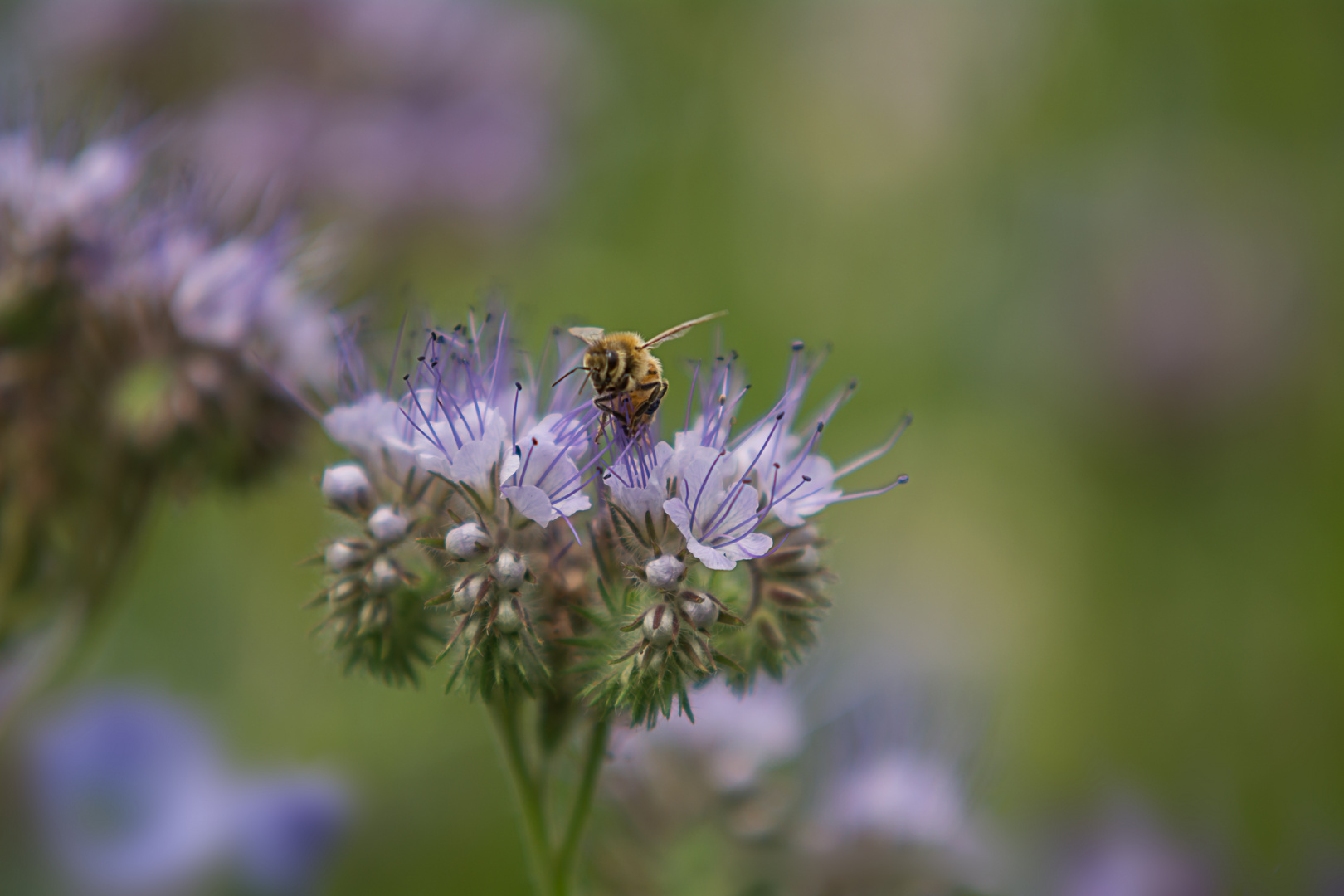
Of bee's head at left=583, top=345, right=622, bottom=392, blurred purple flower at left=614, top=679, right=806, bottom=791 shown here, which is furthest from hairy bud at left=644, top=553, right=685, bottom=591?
blurred purple flower at left=614, top=679, right=806, bottom=791

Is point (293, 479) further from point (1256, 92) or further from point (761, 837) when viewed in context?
point (1256, 92)

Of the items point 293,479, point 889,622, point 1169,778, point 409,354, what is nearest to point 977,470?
point 889,622

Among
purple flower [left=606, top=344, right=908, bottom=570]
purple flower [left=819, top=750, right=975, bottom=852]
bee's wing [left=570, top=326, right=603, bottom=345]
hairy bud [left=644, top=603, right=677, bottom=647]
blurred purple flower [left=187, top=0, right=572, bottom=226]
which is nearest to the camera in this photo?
hairy bud [left=644, top=603, right=677, bottom=647]

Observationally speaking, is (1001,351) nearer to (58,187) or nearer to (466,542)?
(58,187)

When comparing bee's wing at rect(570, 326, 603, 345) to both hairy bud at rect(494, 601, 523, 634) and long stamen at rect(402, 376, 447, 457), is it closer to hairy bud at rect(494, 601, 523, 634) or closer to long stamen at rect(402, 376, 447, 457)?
long stamen at rect(402, 376, 447, 457)

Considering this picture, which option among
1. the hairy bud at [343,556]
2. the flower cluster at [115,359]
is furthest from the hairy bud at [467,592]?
the flower cluster at [115,359]

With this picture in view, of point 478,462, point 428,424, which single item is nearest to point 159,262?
point 428,424
